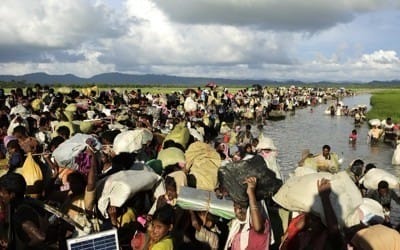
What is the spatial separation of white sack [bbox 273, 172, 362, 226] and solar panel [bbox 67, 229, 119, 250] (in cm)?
157

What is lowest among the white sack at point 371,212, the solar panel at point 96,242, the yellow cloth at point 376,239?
the white sack at point 371,212

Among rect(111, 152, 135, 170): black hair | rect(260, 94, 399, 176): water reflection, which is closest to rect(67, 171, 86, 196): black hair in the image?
rect(111, 152, 135, 170): black hair

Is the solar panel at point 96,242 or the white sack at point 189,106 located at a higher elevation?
the solar panel at point 96,242

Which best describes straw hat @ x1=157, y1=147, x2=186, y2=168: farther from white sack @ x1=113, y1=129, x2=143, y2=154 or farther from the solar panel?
the solar panel

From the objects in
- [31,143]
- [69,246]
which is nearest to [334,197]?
[69,246]

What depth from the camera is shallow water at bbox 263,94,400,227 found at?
19172 millimetres

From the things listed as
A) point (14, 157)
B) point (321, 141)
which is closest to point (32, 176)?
point (14, 157)

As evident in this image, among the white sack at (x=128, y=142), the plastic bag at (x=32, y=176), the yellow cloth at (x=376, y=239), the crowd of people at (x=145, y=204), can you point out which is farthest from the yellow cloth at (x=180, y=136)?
the yellow cloth at (x=376, y=239)

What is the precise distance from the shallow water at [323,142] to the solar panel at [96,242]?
25.2 ft

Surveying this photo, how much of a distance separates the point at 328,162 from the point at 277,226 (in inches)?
234

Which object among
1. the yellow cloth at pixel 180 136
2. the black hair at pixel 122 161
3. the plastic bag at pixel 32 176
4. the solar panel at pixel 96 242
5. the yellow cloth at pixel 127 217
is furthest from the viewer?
the yellow cloth at pixel 180 136

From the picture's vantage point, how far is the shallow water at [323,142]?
1917 centimetres

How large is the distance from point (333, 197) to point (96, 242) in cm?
191

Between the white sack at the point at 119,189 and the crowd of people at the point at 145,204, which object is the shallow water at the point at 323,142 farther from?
the white sack at the point at 119,189
